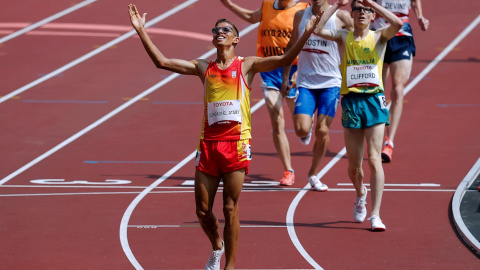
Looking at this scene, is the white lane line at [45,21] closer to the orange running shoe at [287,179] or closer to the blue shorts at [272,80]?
the blue shorts at [272,80]

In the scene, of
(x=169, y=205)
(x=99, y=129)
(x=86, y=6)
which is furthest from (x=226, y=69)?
(x=86, y=6)

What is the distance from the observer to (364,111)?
10.8 m

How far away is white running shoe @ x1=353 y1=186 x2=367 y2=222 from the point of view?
35.9 ft

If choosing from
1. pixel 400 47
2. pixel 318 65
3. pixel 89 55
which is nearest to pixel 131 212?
pixel 318 65

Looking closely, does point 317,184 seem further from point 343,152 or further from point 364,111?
point 343,152

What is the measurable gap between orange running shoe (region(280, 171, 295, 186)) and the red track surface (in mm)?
163

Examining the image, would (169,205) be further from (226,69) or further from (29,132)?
(29,132)

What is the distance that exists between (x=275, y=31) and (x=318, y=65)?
81 centimetres

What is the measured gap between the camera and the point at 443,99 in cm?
1731

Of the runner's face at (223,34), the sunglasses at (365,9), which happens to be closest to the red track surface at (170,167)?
the runner's face at (223,34)

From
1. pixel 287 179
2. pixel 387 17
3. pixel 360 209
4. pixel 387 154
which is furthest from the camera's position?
pixel 387 154

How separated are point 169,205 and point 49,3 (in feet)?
43.5

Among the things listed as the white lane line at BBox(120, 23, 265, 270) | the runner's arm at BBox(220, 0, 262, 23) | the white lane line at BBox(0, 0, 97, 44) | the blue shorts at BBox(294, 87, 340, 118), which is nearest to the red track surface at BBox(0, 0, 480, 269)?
the white lane line at BBox(120, 23, 265, 270)

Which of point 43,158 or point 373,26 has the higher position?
point 373,26
